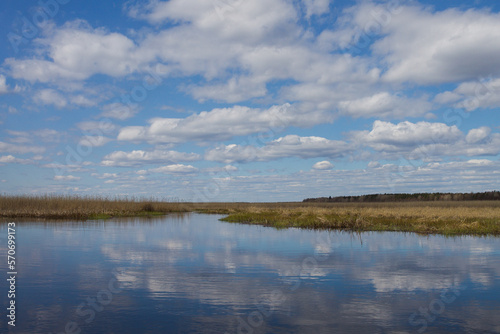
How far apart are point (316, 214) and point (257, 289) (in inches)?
1311

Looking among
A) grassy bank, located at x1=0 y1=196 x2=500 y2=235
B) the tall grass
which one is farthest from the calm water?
the tall grass

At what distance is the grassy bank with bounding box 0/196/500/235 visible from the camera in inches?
1228

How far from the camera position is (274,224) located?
3744cm

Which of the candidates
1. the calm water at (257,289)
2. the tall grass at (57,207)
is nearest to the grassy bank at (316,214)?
the tall grass at (57,207)

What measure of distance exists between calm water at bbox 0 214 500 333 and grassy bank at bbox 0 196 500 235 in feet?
36.2

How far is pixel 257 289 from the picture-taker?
39.3 ft

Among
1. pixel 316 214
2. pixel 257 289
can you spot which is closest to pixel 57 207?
pixel 316 214

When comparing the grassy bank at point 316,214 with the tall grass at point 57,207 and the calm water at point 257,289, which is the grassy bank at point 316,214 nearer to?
the tall grass at point 57,207

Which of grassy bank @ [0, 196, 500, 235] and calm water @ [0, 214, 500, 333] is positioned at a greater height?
grassy bank @ [0, 196, 500, 235]

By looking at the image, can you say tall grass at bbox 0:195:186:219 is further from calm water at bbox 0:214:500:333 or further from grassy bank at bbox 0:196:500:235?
calm water at bbox 0:214:500:333

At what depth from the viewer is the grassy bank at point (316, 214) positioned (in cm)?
3119

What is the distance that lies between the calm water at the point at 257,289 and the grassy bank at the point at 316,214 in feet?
36.2

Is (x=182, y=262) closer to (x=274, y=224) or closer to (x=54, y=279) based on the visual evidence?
(x=54, y=279)

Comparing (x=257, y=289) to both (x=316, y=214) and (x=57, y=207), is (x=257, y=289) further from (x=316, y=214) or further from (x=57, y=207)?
(x=57, y=207)
